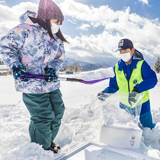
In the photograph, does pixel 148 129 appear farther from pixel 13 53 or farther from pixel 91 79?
pixel 13 53

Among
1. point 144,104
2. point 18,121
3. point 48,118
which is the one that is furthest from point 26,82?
point 144,104

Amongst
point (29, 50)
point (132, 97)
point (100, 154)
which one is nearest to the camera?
point (100, 154)

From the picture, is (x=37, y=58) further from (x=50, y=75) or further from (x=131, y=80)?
(x=131, y=80)

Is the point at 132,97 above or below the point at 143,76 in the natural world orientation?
below

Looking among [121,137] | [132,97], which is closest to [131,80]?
[132,97]

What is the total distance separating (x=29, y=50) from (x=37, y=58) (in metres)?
0.12

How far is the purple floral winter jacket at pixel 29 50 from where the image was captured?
1690 millimetres

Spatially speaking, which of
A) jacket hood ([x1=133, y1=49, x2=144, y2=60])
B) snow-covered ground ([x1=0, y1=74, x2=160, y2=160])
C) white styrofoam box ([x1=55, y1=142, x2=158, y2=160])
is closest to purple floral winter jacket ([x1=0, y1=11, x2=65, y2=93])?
snow-covered ground ([x1=0, y1=74, x2=160, y2=160])

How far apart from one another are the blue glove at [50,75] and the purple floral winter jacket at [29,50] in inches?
2.2

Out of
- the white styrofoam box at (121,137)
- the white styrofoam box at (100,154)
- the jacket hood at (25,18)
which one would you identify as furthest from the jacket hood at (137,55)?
the jacket hood at (25,18)

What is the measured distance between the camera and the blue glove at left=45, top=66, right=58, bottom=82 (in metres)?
1.83

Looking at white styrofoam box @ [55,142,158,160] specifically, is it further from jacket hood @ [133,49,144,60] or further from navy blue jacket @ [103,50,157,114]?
jacket hood @ [133,49,144,60]

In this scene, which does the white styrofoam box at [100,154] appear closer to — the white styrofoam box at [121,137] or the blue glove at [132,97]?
the white styrofoam box at [121,137]

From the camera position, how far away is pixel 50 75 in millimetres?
1873
